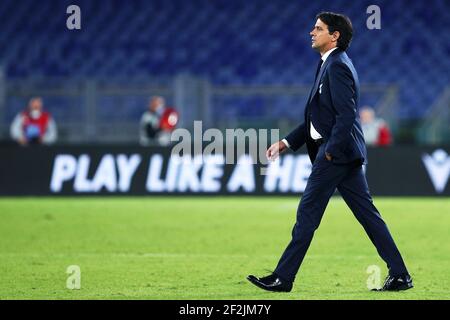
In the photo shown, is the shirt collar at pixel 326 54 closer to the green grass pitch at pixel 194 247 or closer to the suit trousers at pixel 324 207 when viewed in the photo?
the suit trousers at pixel 324 207

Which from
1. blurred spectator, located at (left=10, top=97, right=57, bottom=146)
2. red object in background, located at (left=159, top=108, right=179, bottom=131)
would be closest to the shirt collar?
red object in background, located at (left=159, top=108, right=179, bottom=131)

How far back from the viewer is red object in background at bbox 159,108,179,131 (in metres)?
20.7

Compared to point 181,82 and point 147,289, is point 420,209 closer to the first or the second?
point 181,82

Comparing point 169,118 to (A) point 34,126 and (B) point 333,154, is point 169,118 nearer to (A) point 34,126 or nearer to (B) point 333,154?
(A) point 34,126

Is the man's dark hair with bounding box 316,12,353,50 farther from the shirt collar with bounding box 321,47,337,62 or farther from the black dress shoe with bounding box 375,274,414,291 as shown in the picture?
the black dress shoe with bounding box 375,274,414,291

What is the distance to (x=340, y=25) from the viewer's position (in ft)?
25.2

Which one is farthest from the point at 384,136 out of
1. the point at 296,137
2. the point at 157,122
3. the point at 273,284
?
the point at 273,284

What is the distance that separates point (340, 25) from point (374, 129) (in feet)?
43.2

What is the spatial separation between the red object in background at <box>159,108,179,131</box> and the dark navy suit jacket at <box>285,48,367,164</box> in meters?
12.9

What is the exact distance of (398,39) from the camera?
1002 inches

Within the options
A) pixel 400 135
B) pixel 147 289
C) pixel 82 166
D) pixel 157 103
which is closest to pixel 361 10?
pixel 400 135

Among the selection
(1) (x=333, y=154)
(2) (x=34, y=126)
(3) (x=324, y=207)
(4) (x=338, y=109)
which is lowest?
(2) (x=34, y=126)

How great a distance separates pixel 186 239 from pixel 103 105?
330 inches

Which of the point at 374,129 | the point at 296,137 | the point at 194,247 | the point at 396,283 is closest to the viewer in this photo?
the point at 396,283
